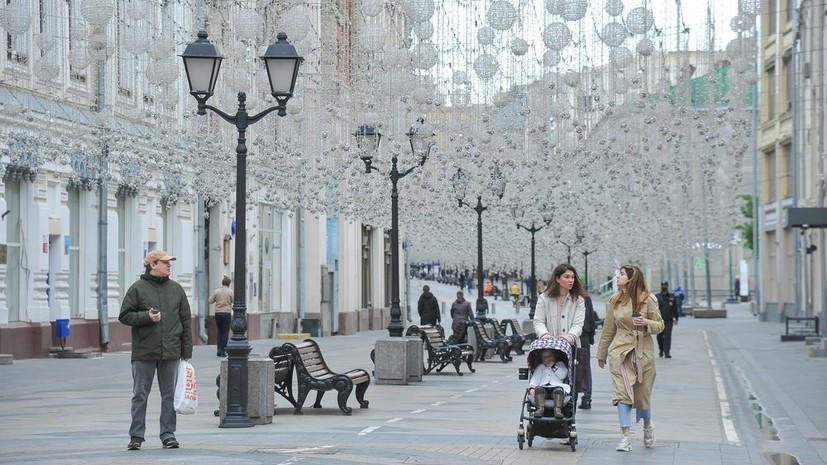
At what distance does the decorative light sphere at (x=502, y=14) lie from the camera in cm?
1767

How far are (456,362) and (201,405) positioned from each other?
8.44 m

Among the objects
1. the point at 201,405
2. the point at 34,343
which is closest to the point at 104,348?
the point at 34,343

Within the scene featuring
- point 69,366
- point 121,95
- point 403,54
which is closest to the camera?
point 403,54

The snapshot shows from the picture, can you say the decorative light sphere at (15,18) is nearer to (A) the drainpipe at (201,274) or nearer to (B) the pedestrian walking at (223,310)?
(B) the pedestrian walking at (223,310)

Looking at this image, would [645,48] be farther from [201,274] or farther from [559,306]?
[201,274]

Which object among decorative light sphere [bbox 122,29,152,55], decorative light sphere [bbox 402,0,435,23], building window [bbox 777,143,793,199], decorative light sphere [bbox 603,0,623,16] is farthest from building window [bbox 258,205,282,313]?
decorative light sphere [bbox 603,0,623,16]

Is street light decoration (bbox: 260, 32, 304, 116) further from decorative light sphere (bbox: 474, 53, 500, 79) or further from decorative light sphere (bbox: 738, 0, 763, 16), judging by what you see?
decorative light sphere (bbox: 738, 0, 763, 16)

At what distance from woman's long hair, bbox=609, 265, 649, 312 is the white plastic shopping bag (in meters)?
4.06

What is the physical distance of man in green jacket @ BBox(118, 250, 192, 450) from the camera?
13.4 metres

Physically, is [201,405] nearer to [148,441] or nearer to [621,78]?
[148,441]

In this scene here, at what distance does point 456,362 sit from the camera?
90.3 ft

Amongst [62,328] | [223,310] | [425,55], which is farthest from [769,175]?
[425,55]

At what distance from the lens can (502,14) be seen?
1767 cm

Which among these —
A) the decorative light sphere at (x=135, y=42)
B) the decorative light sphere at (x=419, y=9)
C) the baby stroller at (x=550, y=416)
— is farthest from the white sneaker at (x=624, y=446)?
the decorative light sphere at (x=135, y=42)
